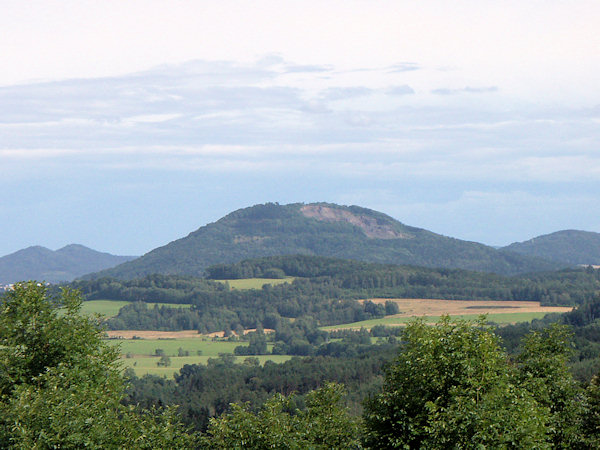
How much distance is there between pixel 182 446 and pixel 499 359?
56.6 ft

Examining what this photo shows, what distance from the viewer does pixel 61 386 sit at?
1651 inches

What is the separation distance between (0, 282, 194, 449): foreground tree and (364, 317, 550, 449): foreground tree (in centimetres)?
1119

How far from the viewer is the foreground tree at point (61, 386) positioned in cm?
3672

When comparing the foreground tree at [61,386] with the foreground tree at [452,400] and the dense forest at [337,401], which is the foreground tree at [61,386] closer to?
the dense forest at [337,401]

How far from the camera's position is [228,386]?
177625mm

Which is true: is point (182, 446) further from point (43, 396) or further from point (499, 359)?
point (499, 359)

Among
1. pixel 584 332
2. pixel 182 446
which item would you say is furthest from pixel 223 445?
pixel 584 332

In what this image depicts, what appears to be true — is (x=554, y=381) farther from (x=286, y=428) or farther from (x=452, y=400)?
(x=286, y=428)

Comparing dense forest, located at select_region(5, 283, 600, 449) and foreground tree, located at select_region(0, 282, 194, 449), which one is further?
foreground tree, located at select_region(0, 282, 194, 449)

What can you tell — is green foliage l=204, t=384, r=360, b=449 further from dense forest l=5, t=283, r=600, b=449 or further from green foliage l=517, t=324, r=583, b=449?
green foliage l=517, t=324, r=583, b=449

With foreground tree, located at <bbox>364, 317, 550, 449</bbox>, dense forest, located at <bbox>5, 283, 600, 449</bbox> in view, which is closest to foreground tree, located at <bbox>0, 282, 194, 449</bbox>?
dense forest, located at <bbox>5, 283, 600, 449</bbox>

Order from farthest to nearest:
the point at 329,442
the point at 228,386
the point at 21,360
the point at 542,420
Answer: the point at 228,386 → the point at 21,360 → the point at 329,442 → the point at 542,420

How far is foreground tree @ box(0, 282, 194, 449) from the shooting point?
36719 mm

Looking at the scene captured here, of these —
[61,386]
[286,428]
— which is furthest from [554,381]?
[61,386]
